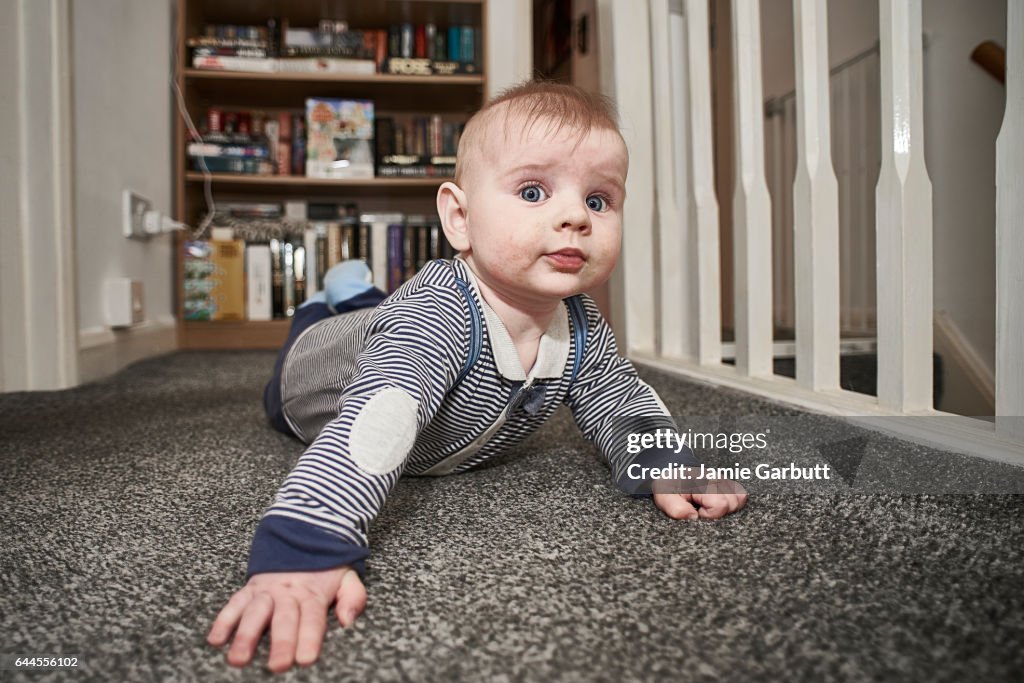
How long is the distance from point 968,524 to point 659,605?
27cm

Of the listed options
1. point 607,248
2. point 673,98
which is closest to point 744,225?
point 673,98

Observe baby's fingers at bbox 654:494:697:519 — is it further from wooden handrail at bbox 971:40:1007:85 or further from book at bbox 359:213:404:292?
book at bbox 359:213:404:292

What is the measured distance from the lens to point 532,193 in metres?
0.58

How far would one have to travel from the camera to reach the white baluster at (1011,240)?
670 millimetres

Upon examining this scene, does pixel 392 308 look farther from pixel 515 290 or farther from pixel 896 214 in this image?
pixel 896 214

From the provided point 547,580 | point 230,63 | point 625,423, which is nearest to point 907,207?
point 625,423

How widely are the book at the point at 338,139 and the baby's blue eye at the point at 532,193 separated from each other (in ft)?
6.31

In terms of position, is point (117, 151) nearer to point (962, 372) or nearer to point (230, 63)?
point (230, 63)

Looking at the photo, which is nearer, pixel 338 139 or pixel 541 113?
pixel 541 113

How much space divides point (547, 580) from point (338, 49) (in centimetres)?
227

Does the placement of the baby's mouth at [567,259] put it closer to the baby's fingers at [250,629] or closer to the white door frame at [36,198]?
the baby's fingers at [250,629]

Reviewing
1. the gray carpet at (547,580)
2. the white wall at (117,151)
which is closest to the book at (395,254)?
the white wall at (117,151)

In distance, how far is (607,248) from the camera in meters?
0.59

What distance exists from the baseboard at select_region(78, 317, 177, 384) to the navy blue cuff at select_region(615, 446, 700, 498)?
116 cm
